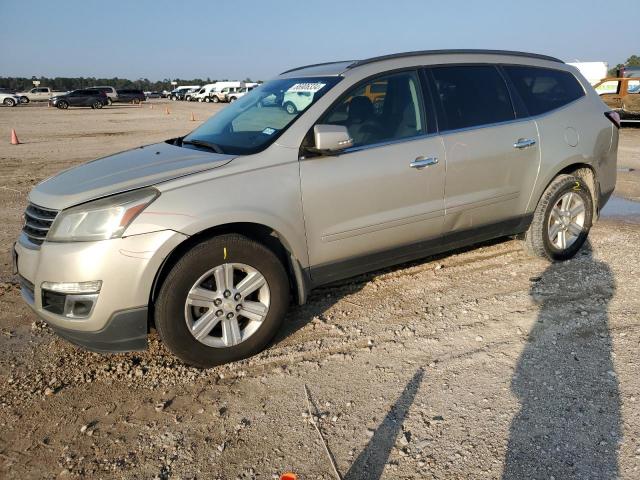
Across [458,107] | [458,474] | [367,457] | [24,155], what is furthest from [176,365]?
[24,155]

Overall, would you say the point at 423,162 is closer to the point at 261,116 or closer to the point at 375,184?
the point at 375,184

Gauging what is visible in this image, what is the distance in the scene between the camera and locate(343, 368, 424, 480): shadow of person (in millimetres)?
2414

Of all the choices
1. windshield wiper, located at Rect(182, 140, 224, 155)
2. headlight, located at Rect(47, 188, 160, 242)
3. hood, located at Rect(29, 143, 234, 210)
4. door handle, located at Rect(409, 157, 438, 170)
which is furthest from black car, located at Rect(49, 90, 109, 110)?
door handle, located at Rect(409, 157, 438, 170)

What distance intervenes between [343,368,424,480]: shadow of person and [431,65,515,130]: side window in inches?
83.0

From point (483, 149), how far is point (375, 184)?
1.10 meters

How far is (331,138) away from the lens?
11.0ft

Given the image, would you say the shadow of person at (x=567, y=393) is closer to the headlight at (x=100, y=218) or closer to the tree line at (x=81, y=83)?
the headlight at (x=100, y=218)

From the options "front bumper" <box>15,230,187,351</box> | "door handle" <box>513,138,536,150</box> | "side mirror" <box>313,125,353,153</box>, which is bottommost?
"front bumper" <box>15,230,187,351</box>

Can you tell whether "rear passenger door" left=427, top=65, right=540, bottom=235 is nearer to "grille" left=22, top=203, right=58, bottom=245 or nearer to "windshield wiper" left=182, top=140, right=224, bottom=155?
"windshield wiper" left=182, top=140, right=224, bottom=155

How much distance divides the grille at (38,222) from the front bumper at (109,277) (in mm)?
100

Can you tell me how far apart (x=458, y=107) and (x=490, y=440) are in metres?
2.59

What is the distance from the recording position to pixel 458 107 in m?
4.17

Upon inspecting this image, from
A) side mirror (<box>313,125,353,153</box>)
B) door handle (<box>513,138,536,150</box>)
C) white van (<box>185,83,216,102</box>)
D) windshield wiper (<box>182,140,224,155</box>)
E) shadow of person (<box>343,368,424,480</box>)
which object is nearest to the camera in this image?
Result: shadow of person (<box>343,368,424,480</box>)

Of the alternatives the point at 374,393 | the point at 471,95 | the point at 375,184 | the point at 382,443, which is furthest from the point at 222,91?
the point at 382,443
